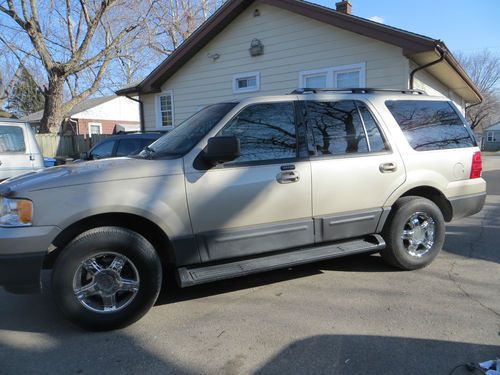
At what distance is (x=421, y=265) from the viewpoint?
15.9ft

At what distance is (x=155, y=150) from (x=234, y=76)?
9.47 metres

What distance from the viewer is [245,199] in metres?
3.86

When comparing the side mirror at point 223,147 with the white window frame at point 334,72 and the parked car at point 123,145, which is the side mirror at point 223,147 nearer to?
the parked car at point 123,145

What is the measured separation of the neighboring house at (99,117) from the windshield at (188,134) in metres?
33.8

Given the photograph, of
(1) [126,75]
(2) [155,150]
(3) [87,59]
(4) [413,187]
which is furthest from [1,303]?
(1) [126,75]

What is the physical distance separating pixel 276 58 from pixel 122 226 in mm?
9488

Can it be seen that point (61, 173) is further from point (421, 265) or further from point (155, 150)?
point (421, 265)

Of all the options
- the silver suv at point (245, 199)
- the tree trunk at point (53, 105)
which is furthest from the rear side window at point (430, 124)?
the tree trunk at point (53, 105)

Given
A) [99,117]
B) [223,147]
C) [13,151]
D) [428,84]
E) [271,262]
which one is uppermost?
[99,117]

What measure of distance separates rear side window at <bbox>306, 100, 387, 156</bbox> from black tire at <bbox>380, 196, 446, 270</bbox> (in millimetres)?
743

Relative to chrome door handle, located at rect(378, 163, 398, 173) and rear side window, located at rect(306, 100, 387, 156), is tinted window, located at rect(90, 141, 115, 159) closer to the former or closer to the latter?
rear side window, located at rect(306, 100, 387, 156)

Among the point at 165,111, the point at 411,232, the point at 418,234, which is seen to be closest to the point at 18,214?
the point at 411,232

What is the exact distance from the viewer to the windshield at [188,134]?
389cm

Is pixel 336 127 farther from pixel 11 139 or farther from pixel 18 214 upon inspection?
pixel 11 139
